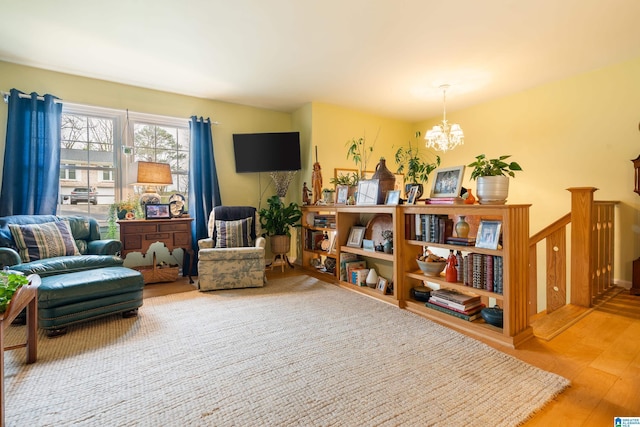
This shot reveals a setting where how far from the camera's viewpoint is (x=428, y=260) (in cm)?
266

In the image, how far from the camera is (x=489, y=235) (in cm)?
220

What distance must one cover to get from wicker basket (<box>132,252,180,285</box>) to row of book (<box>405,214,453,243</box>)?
3.10 m

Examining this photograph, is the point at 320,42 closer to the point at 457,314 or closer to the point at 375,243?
the point at 375,243

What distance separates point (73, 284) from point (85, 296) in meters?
0.13

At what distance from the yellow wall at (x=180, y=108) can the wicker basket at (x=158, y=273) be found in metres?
1.32

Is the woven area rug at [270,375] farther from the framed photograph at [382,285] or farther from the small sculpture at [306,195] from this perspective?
the small sculpture at [306,195]

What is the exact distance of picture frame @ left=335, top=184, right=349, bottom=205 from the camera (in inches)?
145

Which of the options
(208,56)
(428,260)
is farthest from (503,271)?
(208,56)

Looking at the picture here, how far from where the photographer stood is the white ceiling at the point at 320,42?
8.11 ft

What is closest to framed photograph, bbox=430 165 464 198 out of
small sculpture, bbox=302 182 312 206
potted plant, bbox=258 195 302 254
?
small sculpture, bbox=302 182 312 206

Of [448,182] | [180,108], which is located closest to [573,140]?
[448,182]

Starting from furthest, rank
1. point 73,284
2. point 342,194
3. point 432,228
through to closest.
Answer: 1. point 342,194
2. point 432,228
3. point 73,284

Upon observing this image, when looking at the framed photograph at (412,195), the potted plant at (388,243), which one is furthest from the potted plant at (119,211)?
the framed photograph at (412,195)

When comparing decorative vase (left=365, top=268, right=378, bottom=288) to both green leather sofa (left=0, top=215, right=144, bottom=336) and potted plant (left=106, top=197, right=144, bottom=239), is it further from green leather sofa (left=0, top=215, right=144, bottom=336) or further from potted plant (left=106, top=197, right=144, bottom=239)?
potted plant (left=106, top=197, right=144, bottom=239)
